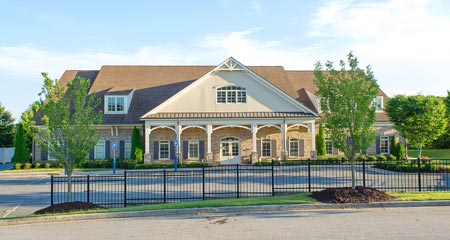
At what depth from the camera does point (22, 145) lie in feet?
112

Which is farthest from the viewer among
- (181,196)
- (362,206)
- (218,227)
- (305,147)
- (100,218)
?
(305,147)

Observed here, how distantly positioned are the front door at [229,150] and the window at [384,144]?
12170 mm

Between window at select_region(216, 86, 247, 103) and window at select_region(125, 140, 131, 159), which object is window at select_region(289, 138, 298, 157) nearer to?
window at select_region(216, 86, 247, 103)

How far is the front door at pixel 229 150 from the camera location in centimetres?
3297

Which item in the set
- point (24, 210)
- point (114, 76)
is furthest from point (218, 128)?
point (24, 210)

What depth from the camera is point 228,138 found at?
109 ft

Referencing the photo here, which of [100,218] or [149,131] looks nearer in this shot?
[100,218]

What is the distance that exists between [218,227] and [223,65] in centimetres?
2319

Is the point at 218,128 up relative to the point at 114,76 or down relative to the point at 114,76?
down

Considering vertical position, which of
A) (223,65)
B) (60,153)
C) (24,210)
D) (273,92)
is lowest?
(24,210)

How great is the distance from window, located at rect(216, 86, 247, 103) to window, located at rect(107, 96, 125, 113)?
26.8ft

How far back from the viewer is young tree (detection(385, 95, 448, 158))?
2920cm

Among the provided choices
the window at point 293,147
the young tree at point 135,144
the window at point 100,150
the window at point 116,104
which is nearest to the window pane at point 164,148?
the young tree at point 135,144

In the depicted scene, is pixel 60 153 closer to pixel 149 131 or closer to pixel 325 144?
pixel 149 131
